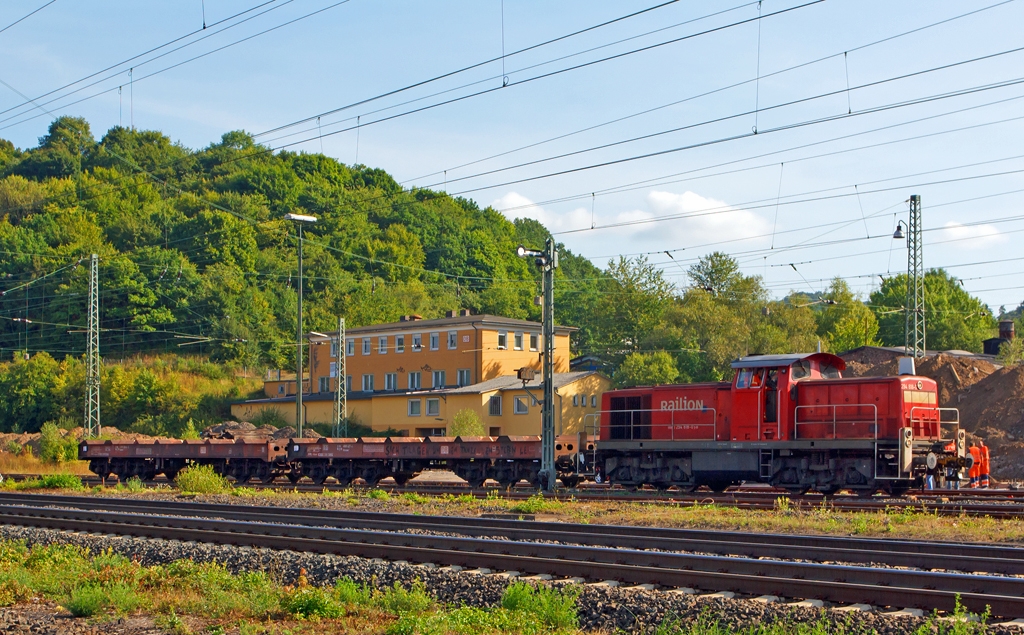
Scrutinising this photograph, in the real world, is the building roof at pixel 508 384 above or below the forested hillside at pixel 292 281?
below

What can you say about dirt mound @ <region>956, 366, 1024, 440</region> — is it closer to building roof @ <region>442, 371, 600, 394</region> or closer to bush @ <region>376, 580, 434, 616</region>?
building roof @ <region>442, 371, 600, 394</region>

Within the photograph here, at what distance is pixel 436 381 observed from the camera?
63.1m

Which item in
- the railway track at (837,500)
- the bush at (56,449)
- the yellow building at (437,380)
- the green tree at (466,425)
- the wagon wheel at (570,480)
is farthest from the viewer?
the yellow building at (437,380)

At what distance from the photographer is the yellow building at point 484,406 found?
2165 inches

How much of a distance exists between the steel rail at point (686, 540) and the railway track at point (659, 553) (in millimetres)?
16

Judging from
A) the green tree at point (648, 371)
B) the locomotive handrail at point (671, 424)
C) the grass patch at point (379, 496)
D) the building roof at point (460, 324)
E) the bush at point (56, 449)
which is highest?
the building roof at point (460, 324)

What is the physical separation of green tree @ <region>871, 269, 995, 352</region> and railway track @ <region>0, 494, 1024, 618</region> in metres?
65.7

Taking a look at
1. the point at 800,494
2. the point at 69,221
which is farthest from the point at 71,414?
the point at 800,494

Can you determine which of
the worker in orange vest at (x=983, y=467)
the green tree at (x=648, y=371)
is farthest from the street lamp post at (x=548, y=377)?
the green tree at (x=648, y=371)

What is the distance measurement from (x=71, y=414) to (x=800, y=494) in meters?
61.8

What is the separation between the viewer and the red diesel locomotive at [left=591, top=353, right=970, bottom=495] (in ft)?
69.5

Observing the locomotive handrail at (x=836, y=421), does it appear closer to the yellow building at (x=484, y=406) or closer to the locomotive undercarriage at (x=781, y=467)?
the locomotive undercarriage at (x=781, y=467)

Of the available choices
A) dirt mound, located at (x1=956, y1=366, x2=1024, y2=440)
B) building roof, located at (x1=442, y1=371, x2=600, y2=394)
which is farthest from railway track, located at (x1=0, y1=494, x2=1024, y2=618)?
building roof, located at (x1=442, y1=371, x2=600, y2=394)

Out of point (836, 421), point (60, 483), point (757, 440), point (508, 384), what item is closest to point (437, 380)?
point (508, 384)
